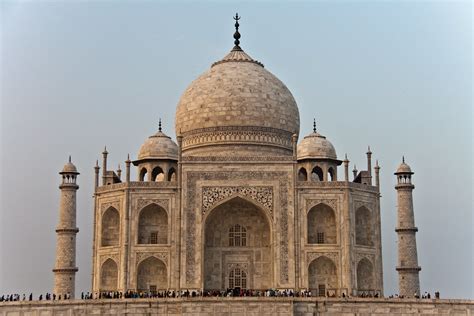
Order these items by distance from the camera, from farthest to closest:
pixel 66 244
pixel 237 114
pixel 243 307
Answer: pixel 237 114
pixel 66 244
pixel 243 307

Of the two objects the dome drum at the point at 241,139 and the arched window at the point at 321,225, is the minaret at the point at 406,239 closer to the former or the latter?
the arched window at the point at 321,225

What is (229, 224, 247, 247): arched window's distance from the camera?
3262 cm

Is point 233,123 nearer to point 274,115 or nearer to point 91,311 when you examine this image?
point 274,115

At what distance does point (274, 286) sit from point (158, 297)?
17.0ft

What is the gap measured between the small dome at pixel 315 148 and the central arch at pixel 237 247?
336 cm

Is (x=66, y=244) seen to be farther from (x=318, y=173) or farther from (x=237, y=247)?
(x=318, y=173)

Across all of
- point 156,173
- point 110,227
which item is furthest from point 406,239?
point 110,227

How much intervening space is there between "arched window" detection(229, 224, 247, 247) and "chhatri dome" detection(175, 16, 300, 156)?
3.15 m

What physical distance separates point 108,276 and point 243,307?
7.63 meters

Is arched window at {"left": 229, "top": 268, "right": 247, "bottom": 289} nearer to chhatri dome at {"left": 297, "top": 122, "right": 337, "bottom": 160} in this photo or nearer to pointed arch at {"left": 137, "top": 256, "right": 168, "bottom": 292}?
pointed arch at {"left": 137, "top": 256, "right": 168, "bottom": 292}

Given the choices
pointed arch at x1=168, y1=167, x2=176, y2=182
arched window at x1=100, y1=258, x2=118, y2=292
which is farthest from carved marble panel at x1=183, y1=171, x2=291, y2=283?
arched window at x1=100, y1=258, x2=118, y2=292

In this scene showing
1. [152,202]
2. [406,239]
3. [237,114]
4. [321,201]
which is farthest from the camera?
[237,114]

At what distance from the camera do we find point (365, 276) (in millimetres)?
32688

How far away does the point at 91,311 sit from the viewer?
27.1m
